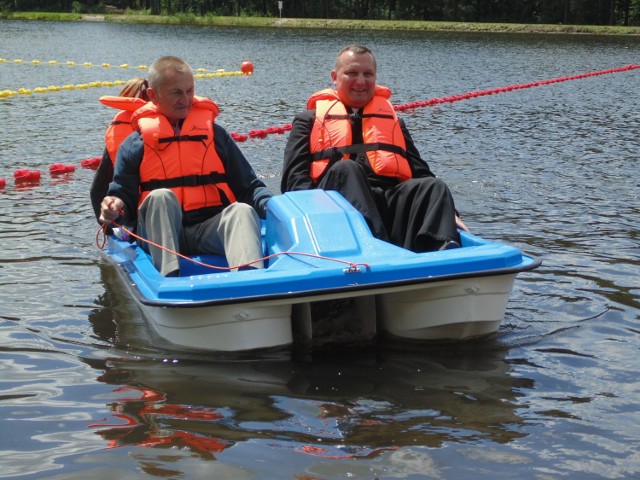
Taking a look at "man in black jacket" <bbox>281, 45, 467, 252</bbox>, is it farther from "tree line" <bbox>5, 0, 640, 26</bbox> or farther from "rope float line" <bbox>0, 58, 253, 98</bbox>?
"tree line" <bbox>5, 0, 640, 26</bbox>

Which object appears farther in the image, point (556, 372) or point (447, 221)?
point (447, 221)

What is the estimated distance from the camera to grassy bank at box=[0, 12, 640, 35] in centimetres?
4300

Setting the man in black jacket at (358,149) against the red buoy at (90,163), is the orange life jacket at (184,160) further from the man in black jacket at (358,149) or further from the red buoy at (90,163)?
the red buoy at (90,163)

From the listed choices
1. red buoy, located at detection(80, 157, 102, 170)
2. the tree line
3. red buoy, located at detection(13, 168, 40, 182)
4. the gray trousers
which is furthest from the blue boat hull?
the tree line

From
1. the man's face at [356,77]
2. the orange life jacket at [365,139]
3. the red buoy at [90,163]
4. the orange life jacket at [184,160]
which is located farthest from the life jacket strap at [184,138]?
the red buoy at [90,163]

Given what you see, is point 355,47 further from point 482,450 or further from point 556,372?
point 482,450

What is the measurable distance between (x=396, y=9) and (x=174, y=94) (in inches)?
2202

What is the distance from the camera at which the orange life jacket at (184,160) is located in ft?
16.1

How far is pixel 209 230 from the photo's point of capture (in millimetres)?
4797

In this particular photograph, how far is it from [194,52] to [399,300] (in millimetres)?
24592

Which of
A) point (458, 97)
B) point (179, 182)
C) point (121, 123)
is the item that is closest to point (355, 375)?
point (179, 182)

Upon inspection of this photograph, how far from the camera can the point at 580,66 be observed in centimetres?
2394

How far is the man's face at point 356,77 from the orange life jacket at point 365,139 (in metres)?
0.06

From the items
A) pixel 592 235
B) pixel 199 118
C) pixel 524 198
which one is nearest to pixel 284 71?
pixel 524 198
